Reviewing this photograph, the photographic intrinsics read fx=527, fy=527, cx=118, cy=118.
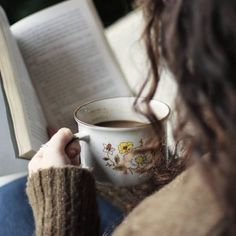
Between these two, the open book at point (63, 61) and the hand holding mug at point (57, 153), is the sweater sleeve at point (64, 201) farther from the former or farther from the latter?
the open book at point (63, 61)

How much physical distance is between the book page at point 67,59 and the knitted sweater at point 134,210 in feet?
0.72

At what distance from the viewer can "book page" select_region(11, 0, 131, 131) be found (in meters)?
0.79

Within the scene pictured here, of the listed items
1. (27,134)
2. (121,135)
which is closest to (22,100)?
(27,134)

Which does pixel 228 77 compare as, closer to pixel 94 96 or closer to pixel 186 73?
pixel 186 73

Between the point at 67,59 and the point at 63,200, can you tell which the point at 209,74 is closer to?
the point at 63,200

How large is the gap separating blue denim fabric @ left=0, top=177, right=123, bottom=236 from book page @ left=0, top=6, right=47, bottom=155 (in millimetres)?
59

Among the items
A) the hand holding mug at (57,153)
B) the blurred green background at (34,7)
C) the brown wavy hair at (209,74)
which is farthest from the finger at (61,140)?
the blurred green background at (34,7)

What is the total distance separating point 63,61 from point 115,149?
282 mm

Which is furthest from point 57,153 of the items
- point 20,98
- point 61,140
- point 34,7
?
point 34,7

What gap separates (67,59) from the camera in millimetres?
821

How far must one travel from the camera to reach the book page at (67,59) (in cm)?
79

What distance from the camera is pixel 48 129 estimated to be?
0.74 m

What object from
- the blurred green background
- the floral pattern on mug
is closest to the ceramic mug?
the floral pattern on mug

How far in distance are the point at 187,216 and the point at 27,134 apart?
313mm
